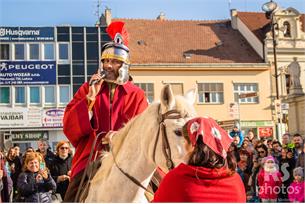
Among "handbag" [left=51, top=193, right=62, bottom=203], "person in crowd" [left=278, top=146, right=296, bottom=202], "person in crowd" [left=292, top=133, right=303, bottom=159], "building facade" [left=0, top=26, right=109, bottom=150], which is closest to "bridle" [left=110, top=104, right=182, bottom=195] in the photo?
"handbag" [left=51, top=193, right=62, bottom=203]

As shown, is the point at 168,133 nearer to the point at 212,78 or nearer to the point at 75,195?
the point at 75,195

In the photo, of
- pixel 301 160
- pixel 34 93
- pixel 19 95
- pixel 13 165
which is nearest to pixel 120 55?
pixel 301 160

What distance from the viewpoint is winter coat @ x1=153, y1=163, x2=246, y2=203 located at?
318 cm

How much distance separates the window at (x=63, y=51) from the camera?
123 ft

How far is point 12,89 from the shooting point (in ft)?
119

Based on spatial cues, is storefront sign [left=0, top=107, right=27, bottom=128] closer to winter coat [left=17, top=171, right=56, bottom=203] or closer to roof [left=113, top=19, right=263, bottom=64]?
roof [left=113, top=19, right=263, bottom=64]

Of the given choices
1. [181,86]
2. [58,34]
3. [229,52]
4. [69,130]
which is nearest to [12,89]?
[58,34]

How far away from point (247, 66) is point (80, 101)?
36104 millimetres

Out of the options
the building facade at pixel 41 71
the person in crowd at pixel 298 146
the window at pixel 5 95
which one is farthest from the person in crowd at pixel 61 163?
the window at pixel 5 95

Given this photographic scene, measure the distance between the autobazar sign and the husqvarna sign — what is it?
1.44m

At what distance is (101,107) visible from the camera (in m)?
4.86

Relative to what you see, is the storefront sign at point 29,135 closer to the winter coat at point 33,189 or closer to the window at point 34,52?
the window at point 34,52

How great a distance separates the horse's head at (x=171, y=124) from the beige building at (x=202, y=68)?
33.3 metres

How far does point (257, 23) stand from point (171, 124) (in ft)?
134
